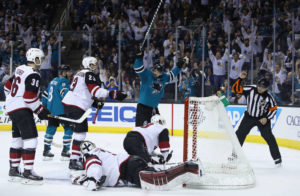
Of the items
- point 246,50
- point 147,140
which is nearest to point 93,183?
point 147,140

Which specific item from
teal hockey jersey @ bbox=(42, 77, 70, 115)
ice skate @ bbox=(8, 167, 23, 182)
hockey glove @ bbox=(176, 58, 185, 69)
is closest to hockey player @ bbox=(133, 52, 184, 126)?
hockey glove @ bbox=(176, 58, 185, 69)

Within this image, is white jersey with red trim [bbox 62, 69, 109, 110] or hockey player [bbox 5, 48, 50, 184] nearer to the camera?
hockey player [bbox 5, 48, 50, 184]

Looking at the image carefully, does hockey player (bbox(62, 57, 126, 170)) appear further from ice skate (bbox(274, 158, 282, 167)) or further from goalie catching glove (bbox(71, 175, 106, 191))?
ice skate (bbox(274, 158, 282, 167))

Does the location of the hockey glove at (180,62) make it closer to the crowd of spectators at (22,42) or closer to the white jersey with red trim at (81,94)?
the white jersey with red trim at (81,94)

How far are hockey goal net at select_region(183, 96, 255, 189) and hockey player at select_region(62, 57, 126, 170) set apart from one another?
120 centimetres

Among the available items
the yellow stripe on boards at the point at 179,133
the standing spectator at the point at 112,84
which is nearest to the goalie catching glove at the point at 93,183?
the yellow stripe on boards at the point at 179,133

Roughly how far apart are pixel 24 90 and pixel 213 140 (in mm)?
2187

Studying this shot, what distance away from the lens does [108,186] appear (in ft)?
15.4

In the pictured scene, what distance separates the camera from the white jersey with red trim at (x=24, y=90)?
4.84 m

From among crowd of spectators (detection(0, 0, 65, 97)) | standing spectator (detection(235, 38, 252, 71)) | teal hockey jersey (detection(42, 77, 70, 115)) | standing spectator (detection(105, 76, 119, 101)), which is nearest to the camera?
teal hockey jersey (detection(42, 77, 70, 115))

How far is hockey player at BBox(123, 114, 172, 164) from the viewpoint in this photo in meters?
4.97

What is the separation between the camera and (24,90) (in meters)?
4.88

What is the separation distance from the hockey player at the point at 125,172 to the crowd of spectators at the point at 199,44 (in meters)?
4.34

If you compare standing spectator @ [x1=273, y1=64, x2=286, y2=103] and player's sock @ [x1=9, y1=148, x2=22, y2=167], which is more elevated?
standing spectator @ [x1=273, y1=64, x2=286, y2=103]
